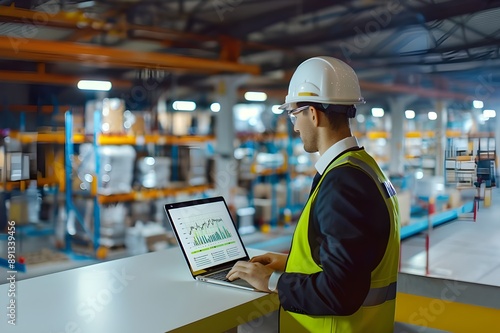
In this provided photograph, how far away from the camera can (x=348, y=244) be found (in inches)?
56.1

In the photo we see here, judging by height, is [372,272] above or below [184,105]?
below

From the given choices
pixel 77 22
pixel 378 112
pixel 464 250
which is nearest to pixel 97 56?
pixel 77 22

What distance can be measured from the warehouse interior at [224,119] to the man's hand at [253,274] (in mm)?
1323

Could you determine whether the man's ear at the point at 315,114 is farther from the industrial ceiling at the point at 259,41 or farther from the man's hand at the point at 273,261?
the industrial ceiling at the point at 259,41

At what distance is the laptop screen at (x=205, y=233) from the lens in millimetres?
2008

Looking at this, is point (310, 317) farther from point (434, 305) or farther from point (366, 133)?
point (366, 133)

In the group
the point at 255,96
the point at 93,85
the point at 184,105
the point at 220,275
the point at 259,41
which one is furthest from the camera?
the point at 184,105

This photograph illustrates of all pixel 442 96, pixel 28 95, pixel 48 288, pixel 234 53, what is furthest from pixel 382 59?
pixel 28 95

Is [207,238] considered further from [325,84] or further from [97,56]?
[97,56]

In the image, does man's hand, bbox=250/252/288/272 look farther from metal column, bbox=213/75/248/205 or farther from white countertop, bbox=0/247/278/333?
metal column, bbox=213/75/248/205

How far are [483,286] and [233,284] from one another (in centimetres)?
135

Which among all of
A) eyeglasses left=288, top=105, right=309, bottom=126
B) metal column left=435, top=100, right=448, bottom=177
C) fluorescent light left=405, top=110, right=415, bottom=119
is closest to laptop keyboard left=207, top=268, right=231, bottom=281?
eyeglasses left=288, top=105, right=309, bottom=126

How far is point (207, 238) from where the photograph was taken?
82.7 inches

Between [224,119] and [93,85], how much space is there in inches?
80.1
